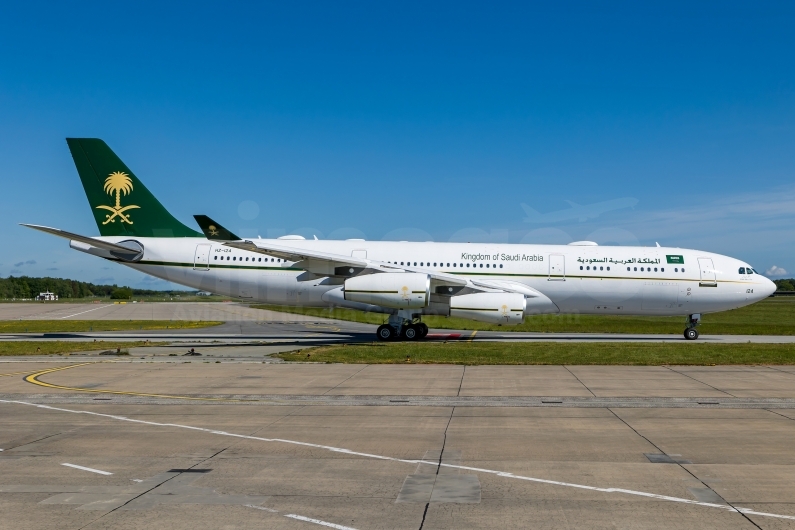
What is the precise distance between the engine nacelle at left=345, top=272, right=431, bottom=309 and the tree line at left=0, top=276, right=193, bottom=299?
119736mm

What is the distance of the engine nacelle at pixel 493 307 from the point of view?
27.0 metres

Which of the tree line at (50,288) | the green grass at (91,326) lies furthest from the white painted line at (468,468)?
the tree line at (50,288)

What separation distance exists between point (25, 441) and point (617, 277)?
1000 inches

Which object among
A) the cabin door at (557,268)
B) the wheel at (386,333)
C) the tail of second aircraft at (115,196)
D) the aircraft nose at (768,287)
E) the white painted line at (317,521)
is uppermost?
the tail of second aircraft at (115,196)

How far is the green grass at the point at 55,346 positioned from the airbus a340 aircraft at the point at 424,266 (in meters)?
4.57

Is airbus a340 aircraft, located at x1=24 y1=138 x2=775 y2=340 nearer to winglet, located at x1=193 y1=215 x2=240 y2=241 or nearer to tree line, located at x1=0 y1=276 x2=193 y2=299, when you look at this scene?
winglet, located at x1=193 y1=215 x2=240 y2=241

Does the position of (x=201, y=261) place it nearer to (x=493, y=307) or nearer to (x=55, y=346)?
(x=55, y=346)

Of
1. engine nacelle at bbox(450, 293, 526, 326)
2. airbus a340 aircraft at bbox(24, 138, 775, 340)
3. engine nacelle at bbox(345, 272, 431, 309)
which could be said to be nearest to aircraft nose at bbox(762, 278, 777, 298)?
airbus a340 aircraft at bbox(24, 138, 775, 340)

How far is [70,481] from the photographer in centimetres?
759

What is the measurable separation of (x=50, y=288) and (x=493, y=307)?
172 m

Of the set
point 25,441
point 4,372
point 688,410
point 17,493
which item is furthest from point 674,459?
point 4,372

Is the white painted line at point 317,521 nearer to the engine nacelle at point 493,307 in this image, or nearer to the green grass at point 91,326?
the engine nacelle at point 493,307

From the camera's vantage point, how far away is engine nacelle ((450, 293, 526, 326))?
27031mm

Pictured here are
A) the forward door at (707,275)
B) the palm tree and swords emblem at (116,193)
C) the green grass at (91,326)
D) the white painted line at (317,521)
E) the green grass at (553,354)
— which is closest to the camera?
the white painted line at (317,521)
